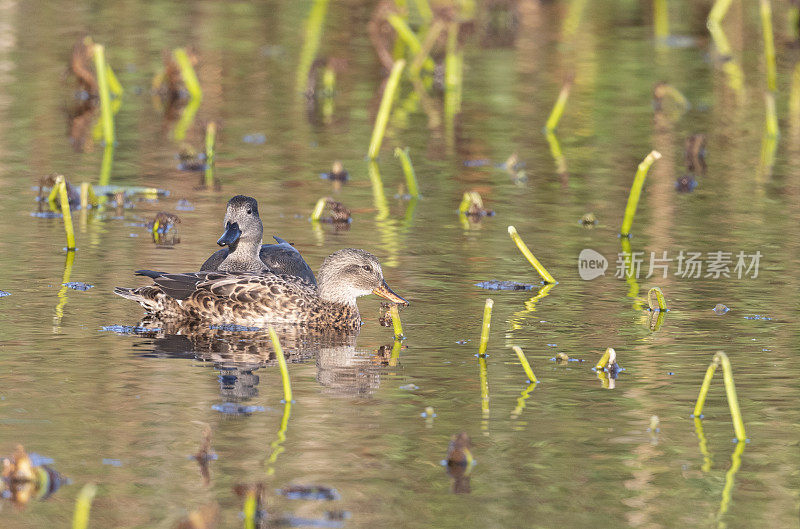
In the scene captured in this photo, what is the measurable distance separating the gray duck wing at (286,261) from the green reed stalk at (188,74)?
26.3 feet

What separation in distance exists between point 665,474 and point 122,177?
9.59m

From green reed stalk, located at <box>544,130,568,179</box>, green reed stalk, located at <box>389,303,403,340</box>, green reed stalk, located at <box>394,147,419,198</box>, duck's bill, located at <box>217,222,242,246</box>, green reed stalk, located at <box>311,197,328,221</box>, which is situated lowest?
green reed stalk, located at <box>389,303,403,340</box>

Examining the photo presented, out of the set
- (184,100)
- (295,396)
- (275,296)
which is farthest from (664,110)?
(295,396)

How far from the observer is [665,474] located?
732cm

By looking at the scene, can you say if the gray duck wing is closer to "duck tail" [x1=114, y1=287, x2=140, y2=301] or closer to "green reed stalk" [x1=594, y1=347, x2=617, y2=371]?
"duck tail" [x1=114, y1=287, x2=140, y2=301]

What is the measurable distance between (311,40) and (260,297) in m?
15.9

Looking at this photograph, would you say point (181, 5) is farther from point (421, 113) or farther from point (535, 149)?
point (535, 149)

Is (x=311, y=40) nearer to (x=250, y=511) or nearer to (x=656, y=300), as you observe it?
(x=656, y=300)

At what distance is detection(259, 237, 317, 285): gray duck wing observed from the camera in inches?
461

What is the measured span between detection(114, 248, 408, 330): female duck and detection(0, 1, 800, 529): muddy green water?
0.33m

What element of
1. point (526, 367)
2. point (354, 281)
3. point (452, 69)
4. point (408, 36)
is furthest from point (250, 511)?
A: point (452, 69)

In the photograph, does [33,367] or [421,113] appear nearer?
[33,367]

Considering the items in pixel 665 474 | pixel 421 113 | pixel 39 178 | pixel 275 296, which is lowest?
pixel 665 474

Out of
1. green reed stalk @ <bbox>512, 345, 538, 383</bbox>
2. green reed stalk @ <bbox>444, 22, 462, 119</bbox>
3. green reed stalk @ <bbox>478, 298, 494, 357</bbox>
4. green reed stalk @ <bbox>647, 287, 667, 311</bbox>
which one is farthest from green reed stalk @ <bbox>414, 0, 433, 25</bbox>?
green reed stalk @ <bbox>512, 345, 538, 383</bbox>
